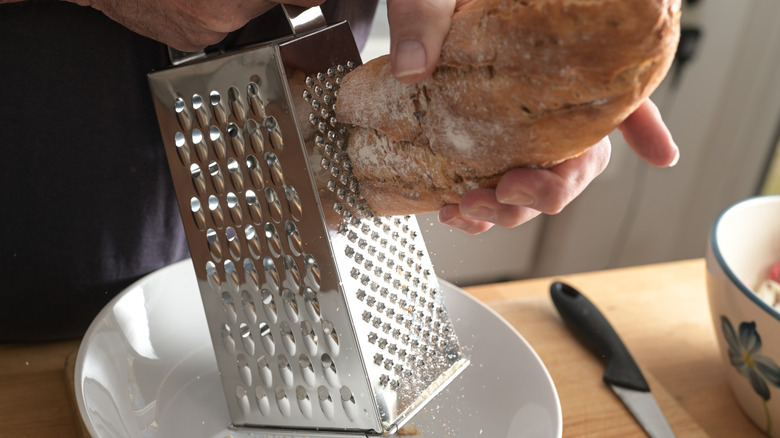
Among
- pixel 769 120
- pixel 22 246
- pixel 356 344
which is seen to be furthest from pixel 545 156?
pixel 769 120

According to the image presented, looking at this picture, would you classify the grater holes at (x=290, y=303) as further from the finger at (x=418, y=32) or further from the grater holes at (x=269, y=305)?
the finger at (x=418, y=32)

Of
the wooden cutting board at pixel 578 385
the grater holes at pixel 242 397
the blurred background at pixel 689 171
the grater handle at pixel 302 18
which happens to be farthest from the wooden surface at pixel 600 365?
the blurred background at pixel 689 171

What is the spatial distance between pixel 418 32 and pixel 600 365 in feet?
2.22

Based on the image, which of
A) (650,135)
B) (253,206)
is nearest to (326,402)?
(253,206)

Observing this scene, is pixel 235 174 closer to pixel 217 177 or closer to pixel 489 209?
pixel 217 177

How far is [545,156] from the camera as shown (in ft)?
1.72

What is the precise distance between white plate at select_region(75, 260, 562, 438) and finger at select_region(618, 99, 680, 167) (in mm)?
316

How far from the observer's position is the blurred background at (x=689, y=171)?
222 centimetres

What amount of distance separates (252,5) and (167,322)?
483 millimetres

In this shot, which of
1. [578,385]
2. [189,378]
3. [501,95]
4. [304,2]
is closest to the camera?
[501,95]

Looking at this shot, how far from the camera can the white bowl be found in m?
0.85

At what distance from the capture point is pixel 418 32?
0.51 m

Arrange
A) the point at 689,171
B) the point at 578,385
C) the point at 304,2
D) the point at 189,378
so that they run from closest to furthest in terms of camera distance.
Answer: the point at 304,2
the point at 189,378
the point at 578,385
the point at 689,171

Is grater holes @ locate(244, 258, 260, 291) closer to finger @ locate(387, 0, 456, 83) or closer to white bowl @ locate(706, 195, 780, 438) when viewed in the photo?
finger @ locate(387, 0, 456, 83)
